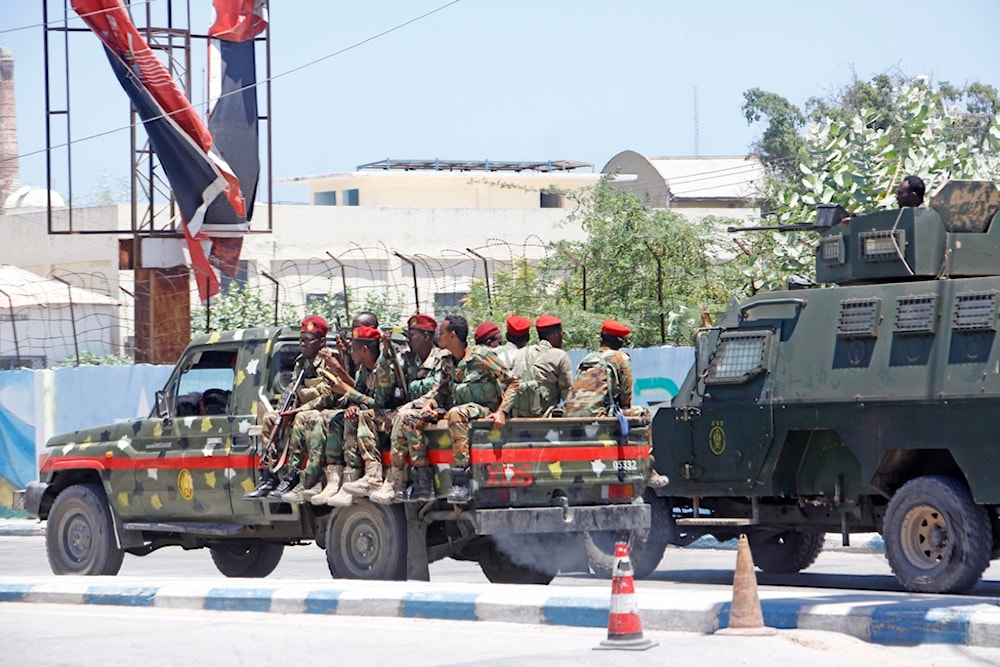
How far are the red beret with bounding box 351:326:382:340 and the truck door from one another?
1.09 meters

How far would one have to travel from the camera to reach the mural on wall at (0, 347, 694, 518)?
21562 mm

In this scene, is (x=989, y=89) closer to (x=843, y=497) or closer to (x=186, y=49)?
(x=186, y=49)

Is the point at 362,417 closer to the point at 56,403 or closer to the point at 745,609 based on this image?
the point at 745,609

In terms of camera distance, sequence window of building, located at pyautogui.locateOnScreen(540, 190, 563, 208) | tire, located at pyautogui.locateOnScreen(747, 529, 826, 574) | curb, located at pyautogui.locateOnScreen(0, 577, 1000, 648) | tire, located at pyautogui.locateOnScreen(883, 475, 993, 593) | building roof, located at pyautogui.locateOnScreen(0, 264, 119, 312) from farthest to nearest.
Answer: window of building, located at pyautogui.locateOnScreen(540, 190, 563, 208)
building roof, located at pyautogui.locateOnScreen(0, 264, 119, 312)
tire, located at pyautogui.locateOnScreen(747, 529, 826, 574)
tire, located at pyautogui.locateOnScreen(883, 475, 993, 593)
curb, located at pyautogui.locateOnScreen(0, 577, 1000, 648)

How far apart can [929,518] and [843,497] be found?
89 centimetres

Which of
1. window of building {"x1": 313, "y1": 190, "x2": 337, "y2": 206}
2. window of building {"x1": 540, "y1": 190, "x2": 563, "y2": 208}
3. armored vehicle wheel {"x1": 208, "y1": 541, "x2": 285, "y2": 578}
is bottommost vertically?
armored vehicle wheel {"x1": 208, "y1": 541, "x2": 285, "y2": 578}

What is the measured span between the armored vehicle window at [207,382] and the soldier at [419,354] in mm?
1450

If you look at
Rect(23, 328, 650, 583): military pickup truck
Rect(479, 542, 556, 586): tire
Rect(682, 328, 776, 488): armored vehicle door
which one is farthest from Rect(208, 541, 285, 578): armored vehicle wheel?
Rect(682, 328, 776, 488): armored vehicle door

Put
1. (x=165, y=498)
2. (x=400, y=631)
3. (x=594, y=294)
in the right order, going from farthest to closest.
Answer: (x=594, y=294), (x=165, y=498), (x=400, y=631)

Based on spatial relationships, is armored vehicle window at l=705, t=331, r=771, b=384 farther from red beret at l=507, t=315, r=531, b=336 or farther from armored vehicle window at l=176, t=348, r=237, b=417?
armored vehicle window at l=176, t=348, r=237, b=417

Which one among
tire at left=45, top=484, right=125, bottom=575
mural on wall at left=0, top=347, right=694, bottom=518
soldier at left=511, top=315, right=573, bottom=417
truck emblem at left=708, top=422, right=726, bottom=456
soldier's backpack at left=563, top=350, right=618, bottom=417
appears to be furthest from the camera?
mural on wall at left=0, top=347, right=694, bottom=518

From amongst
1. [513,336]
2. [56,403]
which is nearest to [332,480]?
[513,336]

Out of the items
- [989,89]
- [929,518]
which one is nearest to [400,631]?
[929,518]

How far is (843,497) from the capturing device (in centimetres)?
1219
